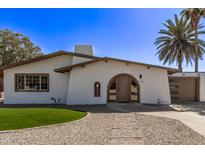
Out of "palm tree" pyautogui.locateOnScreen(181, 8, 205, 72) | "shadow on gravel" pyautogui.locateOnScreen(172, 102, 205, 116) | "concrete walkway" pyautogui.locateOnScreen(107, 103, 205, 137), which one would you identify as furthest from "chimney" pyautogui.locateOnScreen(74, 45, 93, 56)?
"palm tree" pyautogui.locateOnScreen(181, 8, 205, 72)

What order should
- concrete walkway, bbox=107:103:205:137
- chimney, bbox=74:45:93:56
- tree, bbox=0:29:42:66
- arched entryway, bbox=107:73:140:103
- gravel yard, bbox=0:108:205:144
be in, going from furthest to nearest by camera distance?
tree, bbox=0:29:42:66
chimney, bbox=74:45:93:56
arched entryway, bbox=107:73:140:103
concrete walkway, bbox=107:103:205:137
gravel yard, bbox=0:108:205:144

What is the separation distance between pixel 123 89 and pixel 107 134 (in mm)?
8450

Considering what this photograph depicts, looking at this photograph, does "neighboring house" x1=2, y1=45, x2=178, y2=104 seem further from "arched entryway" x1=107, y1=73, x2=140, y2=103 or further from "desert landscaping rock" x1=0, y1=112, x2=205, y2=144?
"desert landscaping rock" x1=0, y1=112, x2=205, y2=144

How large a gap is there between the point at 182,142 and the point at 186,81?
1317 centimetres

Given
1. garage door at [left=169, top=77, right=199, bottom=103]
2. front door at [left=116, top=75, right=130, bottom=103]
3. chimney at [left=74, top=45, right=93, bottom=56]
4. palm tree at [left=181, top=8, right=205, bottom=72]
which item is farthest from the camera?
palm tree at [left=181, top=8, right=205, bottom=72]

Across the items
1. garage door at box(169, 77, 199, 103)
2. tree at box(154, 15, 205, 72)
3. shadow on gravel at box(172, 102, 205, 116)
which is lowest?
shadow on gravel at box(172, 102, 205, 116)

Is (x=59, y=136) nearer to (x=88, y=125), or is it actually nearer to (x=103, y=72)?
(x=88, y=125)

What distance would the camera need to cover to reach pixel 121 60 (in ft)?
44.4

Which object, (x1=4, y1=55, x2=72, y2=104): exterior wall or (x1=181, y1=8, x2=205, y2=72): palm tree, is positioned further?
(x1=181, y1=8, x2=205, y2=72): palm tree

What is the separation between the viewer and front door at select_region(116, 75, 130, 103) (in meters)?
14.2

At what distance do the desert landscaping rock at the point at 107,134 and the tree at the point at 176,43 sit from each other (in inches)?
804

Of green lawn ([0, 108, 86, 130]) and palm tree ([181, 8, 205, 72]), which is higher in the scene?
palm tree ([181, 8, 205, 72])

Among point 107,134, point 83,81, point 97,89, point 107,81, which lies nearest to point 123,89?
point 107,81
